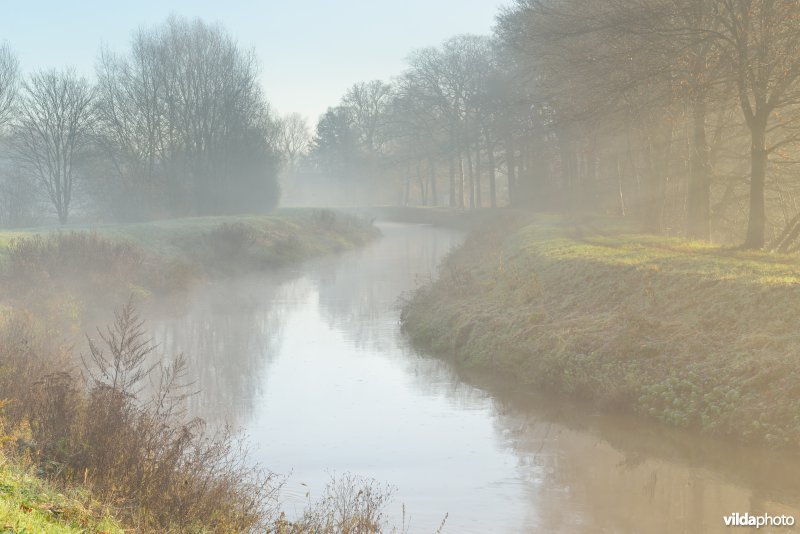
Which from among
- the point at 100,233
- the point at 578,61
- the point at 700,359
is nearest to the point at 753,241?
the point at 578,61

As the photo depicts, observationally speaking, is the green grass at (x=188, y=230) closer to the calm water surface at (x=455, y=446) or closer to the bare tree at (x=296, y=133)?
the calm water surface at (x=455, y=446)

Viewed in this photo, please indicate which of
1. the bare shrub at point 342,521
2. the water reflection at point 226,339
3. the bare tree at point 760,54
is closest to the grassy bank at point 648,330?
the bare tree at point 760,54

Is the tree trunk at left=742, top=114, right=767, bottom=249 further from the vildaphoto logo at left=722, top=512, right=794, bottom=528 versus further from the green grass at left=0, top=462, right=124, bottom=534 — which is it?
the green grass at left=0, top=462, right=124, bottom=534

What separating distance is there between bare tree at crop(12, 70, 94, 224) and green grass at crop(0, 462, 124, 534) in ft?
139

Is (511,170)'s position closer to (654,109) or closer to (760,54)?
(654,109)

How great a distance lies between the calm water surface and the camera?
9.76 m

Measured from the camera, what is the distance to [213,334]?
22.0 meters

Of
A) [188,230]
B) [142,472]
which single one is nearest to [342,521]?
[142,472]

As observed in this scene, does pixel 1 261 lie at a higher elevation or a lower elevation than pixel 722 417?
higher

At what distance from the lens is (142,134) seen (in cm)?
4947

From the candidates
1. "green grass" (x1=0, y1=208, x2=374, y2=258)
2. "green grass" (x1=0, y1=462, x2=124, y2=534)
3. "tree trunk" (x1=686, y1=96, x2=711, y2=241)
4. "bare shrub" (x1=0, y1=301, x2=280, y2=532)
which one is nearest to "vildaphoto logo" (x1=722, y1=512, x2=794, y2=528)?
"bare shrub" (x1=0, y1=301, x2=280, y2=532)

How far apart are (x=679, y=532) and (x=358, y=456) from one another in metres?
4.55

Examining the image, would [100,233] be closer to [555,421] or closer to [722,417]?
[555,421]

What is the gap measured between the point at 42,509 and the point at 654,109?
23.3 m
